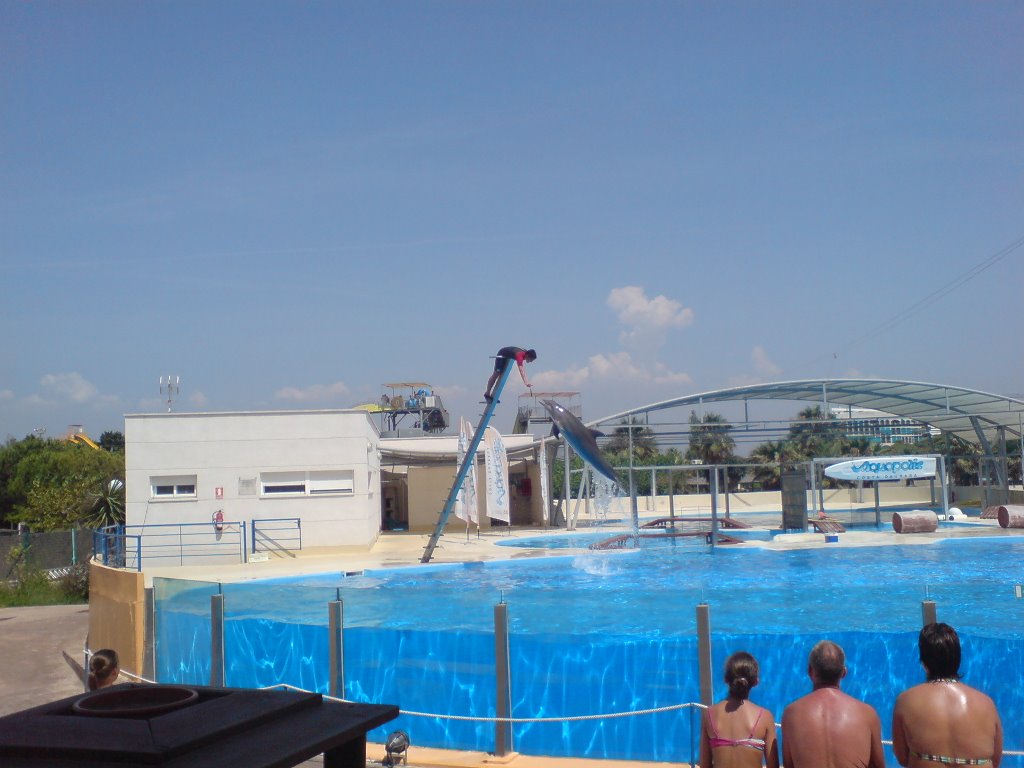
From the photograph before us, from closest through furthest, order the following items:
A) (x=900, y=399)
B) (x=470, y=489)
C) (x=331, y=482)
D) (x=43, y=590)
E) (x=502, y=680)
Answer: (x=502, y=680) < (x=331, y=482) < (x=470, y=489) < (x=43, y=590) < (x=900, y=399)

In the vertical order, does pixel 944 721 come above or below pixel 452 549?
above

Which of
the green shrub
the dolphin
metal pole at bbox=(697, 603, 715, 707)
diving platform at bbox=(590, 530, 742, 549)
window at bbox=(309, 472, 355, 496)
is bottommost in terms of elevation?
the green shrub

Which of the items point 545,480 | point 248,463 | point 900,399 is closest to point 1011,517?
point 900,399

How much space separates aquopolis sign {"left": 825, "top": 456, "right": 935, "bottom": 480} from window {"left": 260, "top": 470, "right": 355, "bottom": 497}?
607 inches

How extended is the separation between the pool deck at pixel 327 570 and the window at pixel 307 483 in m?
1.57

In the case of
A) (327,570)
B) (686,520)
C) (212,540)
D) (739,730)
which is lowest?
(327,570)

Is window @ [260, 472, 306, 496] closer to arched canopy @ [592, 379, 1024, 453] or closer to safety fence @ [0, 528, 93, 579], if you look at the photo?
safety fence @ [0, 528, 93, 579]

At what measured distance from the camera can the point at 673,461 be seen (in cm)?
6078

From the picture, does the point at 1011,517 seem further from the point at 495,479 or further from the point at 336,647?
the point at 336,647

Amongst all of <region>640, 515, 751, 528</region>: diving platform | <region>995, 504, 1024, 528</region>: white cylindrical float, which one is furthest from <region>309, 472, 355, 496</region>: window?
<region>995, 504, 1024, 528</region>: white cylindrical float

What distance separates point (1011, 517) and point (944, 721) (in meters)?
28.1

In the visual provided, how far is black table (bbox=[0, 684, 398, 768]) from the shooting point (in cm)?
238

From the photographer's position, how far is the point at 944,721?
4.48 meters

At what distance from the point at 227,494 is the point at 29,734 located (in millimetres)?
23021
